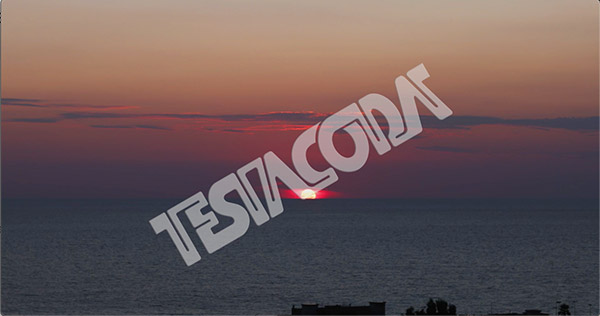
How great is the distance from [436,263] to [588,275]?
1490 centimetres

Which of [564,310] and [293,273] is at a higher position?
[293,273]

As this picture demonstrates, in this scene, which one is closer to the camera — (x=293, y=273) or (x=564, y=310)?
(x=564, y=310)

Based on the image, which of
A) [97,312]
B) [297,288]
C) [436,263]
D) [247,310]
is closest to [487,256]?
[436,263]

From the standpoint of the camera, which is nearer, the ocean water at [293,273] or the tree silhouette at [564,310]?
the tree silhouette at [564,310]

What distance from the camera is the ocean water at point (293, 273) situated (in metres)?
54.4

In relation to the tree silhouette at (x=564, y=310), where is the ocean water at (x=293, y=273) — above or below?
above

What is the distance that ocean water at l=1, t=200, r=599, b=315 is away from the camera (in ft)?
178

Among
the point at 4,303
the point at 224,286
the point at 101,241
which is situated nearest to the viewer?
the point at 4,303

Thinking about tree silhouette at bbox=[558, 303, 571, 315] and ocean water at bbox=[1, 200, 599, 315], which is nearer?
tree silhouette at bbox=[558, 303, 571, 315]

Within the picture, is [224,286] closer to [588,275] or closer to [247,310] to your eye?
[247,310]

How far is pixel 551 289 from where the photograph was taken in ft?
202

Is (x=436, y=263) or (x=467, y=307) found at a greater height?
(x=436, y=263)

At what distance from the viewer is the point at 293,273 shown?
7025cm

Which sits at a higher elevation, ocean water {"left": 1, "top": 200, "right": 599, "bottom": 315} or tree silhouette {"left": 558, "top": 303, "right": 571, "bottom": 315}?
ocean water {"left": 1, "top": 200, "right": 599, "bottom": 315}
